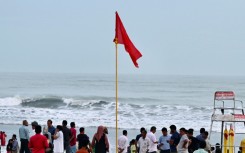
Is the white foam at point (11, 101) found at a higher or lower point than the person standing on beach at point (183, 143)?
lower

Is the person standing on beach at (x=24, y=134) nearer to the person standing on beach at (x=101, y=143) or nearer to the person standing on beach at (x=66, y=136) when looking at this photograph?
the person standing on beach at (x=66, y=136)

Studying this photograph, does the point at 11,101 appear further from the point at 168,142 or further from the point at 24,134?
the point at 168,142

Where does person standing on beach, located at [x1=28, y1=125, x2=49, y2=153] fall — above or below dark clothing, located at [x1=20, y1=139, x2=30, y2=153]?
above

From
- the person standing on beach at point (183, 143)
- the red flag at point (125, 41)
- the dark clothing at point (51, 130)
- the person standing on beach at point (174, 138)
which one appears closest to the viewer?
the person standing on beach at point (183, 143)

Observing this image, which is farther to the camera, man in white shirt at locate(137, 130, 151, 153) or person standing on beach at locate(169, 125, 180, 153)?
man in white shirt at locate(137, 130, 151, 153)

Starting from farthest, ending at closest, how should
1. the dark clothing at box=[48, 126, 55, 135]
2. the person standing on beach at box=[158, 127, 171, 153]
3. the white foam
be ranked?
the white foam → the dark clothing at box=[48, 126, 55, 135] → the person standing on beach at box=[158, 127, 171, 153]

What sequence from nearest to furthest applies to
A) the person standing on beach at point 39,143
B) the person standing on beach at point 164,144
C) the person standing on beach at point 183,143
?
1. the person standing on beach at point 39,143
2. the person standing on beach at point 183,143
3. the person standing on beach at point 164,144

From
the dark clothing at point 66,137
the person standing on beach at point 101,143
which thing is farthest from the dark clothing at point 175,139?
the dark clothing at point 66,137

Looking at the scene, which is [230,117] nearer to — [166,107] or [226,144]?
[226,144]

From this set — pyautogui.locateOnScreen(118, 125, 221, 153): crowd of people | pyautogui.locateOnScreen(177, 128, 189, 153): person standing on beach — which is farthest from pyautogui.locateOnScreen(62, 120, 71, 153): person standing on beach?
pyautogui.locateOnScreen(177, 128, 189, 153): person standing on beach

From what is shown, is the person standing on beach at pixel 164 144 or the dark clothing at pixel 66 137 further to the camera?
the dark clothing at pixel 66 137

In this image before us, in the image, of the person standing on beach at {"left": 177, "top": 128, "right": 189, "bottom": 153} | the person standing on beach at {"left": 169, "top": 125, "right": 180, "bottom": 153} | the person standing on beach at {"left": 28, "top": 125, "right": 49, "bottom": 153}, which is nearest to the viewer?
the person standing on beach at {"left": 28, "top": 125, "right": 49, "bottom": 153}

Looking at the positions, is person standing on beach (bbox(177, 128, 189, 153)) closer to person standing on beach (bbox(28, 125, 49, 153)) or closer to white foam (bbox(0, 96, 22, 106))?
person standing on beach (bbox(28, 125, 49, 153))

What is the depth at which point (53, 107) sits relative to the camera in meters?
64.8
